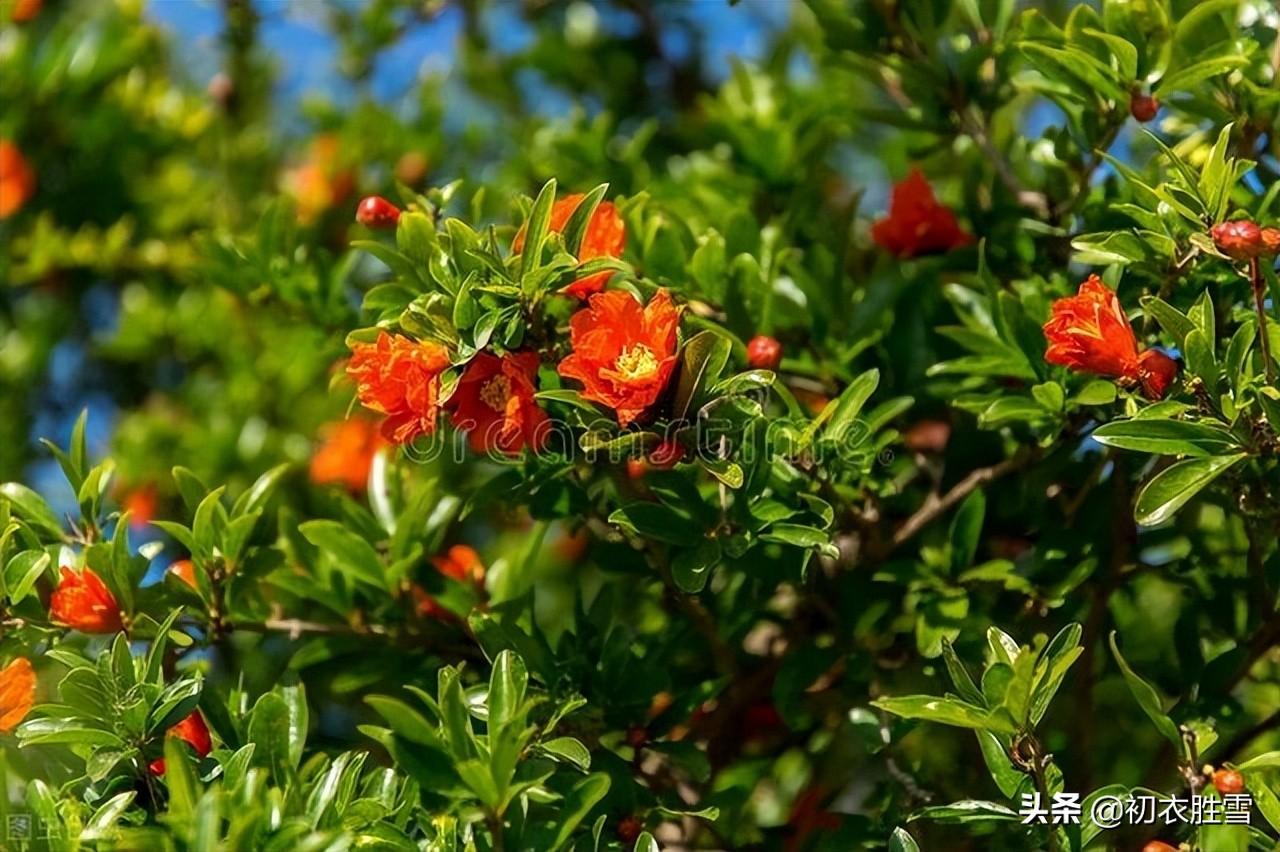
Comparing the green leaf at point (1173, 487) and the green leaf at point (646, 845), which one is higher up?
the green leaf at point (1173, 487)

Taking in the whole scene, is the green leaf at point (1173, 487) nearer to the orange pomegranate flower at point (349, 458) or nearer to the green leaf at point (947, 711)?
the green leaf at point (947, 711)

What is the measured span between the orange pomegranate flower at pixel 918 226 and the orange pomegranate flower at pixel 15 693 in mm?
1000

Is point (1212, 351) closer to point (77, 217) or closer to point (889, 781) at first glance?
point (889, 781)

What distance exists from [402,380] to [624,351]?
19 cm

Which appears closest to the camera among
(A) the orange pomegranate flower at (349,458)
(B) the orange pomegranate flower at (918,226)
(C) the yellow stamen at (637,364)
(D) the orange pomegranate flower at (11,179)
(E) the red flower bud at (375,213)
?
(C) the yellow stamen at (637,364)

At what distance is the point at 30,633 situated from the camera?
1305 millimetres

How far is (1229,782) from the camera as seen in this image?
116 cm

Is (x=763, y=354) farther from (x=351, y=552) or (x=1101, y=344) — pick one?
(x=351, y=552)

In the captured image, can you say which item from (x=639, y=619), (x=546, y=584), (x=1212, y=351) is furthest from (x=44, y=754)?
(x=1212, y=351)

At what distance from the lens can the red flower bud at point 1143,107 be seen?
1.36 meters

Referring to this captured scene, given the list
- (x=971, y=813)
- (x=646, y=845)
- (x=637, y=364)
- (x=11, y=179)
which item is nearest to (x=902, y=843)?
(x=971, y=813)

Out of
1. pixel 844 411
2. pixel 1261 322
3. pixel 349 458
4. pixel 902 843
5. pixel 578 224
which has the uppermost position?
pixel 578 224

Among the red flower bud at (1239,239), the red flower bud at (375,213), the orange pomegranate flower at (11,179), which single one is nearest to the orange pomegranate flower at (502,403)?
the red flower bud at (375,213)

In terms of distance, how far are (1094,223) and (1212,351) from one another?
32 cm
